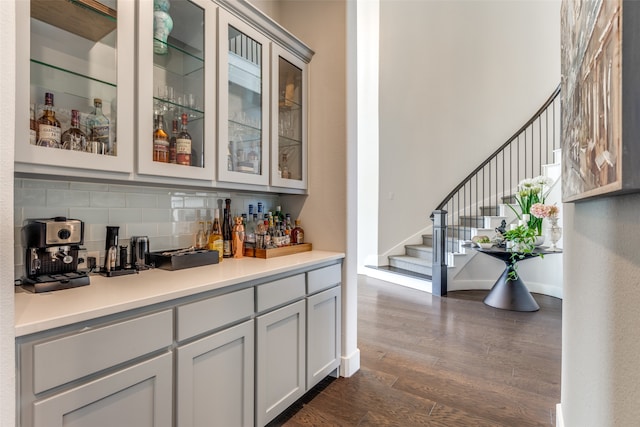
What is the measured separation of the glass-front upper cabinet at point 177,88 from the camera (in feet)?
4.85

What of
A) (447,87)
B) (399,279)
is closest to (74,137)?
(399,279)

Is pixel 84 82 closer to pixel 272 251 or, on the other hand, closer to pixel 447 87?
pixel 272 251

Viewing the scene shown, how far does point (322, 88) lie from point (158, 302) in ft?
6.12

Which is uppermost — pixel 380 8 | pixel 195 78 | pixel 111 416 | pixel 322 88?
pixel 380 8

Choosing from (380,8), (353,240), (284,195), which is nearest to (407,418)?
(353,240)

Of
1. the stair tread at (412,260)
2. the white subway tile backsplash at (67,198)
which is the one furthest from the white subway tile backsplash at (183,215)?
the stair tread at (412,260)

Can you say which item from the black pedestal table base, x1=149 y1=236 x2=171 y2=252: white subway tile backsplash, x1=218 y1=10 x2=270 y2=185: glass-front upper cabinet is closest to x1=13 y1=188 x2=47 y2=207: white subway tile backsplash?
x1=149 y1=236 x2=171 y2=252: white subway tile backsplash

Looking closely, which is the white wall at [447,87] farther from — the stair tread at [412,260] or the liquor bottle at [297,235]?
the liquor bottle at [297,235]

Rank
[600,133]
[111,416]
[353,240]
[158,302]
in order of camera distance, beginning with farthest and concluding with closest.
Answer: [353,240] < [158,302] < [111,416] < [600,133]

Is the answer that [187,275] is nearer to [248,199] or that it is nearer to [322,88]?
[248,199]

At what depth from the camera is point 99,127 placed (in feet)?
4.62

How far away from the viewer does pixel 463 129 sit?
568cm

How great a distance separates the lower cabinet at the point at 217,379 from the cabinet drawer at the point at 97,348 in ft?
0.47

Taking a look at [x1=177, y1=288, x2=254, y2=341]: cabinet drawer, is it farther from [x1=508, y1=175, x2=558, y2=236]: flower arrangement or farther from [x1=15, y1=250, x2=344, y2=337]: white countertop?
[x1=508, y1=175, x2=558, y2=236]: flower arrangement
